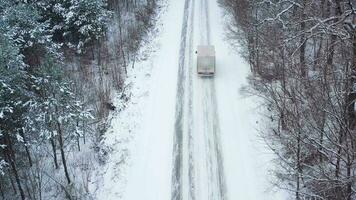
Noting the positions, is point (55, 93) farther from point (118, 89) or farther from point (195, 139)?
point (195, 139)

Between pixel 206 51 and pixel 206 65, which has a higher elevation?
pixel 206 51

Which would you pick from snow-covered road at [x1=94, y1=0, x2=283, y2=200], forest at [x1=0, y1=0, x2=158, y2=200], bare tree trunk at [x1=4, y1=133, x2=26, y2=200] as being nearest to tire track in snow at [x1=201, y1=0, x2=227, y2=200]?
snow-covered road at [x1=94, y1=0, x2=283, y2=200]

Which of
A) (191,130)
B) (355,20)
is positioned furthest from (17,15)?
(355,20)

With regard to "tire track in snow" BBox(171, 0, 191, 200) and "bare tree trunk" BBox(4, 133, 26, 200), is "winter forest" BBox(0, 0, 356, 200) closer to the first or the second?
"bare tree trunk" BBox(4, 133, 26, 200)

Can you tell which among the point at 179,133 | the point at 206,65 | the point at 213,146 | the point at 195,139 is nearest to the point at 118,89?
the point at 206,65

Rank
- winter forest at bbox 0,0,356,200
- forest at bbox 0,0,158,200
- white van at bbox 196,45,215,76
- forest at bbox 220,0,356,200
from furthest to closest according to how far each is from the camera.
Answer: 1. white van at bbox 196,45,215,76
2. forest at bbox 0,0,158,200
3. winter forest at bbox 0,0,356,200
4. forest at bbox 220,0,356,200

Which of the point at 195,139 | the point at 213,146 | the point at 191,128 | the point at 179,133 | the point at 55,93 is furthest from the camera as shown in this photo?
the point at 191,128
